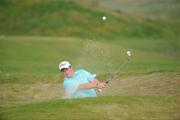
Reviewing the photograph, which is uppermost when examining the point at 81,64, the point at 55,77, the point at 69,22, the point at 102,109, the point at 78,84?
the point at 69,22

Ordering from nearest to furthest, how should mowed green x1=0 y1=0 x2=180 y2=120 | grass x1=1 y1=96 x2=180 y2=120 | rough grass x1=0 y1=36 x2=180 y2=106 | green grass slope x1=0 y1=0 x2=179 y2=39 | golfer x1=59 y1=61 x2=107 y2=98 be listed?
grass x1=1 y1=96 x2=180 y2=120 < mowed green x1=0 y1=0 x2=180 y2=120 < golfer x1=59 y1=61 x2=107 y2=98 < rough grass x1=0 y1=36 x2=180 y2=106 < green grass slope x1=0 y1=0 x2=179 y2=39

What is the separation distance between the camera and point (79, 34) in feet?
155

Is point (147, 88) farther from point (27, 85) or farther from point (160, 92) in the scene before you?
point (27, 85)

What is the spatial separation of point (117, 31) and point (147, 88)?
36.3 metres

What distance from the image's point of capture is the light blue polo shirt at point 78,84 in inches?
445

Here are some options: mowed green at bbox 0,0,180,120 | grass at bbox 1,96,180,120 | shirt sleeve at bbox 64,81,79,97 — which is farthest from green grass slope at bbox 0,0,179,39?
grass at bbox 1,96,180,120

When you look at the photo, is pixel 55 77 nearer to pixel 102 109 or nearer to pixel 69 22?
pixel 102 109

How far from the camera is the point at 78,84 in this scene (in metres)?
11.2

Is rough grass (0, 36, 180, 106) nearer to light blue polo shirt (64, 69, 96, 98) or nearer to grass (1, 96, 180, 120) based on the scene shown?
light blue polo shirt (64, 69, 96, 98)

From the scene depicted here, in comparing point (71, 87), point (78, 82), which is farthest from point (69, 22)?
point (78, 82)

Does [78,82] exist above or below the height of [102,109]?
above

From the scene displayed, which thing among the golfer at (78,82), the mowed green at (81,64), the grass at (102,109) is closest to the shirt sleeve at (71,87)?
the golfer at (78,82)

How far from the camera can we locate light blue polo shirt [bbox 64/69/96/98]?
11.3m

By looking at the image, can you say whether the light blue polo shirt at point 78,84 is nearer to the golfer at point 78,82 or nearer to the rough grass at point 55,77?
the golfer at point 78,82
